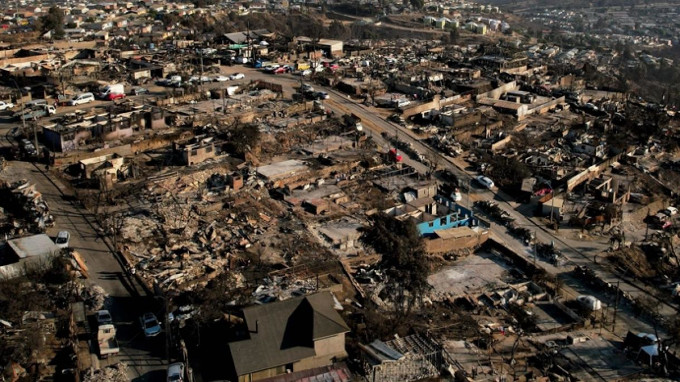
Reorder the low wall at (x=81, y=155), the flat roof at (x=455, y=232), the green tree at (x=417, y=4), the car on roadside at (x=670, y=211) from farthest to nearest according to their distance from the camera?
1. the green tree at (x=417, y=4)
2. the car on roadside at (x=670, y=211)
3. the low wall at (x=81, y=155)
4. the flat roof at (x=455, y=232)

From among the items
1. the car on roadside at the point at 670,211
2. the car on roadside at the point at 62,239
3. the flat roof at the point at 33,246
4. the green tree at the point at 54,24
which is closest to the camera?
the flat roof at the point at 33,246

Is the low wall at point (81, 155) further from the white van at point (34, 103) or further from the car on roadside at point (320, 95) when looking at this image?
the car on roadside at point (320, 95)

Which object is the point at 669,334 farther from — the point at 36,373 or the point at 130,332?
the point at 36,373

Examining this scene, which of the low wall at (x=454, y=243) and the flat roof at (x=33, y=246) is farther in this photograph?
the low wall at (x=454, y=243)

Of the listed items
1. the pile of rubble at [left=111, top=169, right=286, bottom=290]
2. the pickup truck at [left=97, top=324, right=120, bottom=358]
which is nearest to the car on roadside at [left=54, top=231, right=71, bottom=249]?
the pile of rubble at [left=111, top=169, right=286, bottom=290]

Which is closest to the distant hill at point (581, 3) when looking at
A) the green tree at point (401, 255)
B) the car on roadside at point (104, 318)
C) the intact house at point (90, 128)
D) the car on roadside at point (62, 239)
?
the intact house at point (90, 128)

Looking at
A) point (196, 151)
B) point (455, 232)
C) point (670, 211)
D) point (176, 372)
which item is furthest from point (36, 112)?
point (670, 211)

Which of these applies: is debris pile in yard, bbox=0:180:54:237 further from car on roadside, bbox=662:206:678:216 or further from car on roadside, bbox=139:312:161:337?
car on roadside, bbox=662:206:678:216

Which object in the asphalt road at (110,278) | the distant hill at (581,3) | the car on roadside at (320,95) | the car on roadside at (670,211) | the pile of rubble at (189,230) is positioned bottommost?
the distant hill at (581,3)
